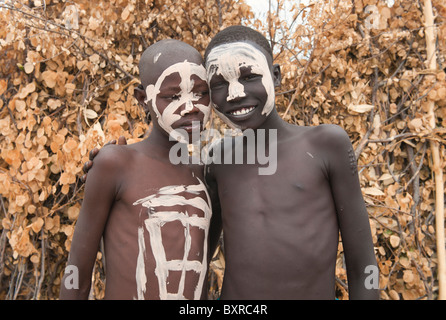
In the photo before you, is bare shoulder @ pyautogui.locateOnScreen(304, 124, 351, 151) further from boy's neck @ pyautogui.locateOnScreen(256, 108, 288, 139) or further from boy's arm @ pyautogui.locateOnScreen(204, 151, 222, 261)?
boy's arm @ pyautogui.locateOnScreen(204, 151, 222, 261)

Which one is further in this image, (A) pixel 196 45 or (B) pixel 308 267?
(A) pixel 196 45

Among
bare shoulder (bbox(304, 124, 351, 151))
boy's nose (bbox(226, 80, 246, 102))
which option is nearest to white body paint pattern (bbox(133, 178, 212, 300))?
boy's nose (bbox(226, 80, 246, 102))

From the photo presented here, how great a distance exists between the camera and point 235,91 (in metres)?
1.26

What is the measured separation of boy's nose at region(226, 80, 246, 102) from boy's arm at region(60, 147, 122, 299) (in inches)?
16.1

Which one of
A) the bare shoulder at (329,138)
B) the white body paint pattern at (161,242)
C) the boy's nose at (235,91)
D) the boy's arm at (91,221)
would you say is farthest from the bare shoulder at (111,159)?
the bare shoulder at (329,138)

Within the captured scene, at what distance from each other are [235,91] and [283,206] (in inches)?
15.4

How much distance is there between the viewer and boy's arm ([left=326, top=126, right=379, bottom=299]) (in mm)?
1285

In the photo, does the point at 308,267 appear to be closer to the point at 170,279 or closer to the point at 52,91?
the point at 170,279

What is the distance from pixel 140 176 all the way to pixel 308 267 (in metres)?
0.60

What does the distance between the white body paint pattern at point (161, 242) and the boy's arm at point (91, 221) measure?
4.0 inches

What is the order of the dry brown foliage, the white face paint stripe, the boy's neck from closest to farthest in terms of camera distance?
the white face paint stripe, the boy's neck, the dry brown foliage

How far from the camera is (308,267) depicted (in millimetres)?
1234
